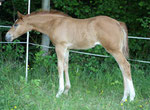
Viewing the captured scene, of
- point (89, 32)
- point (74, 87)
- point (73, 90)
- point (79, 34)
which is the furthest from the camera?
point (74, 87)

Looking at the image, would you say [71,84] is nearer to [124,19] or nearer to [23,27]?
[23,27]

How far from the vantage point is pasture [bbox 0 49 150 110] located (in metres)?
4.14

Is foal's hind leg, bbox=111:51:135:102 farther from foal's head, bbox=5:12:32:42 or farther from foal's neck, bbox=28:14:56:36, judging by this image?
foal's head, bbox=5:12:32:42

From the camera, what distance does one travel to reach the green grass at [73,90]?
411 centimetres

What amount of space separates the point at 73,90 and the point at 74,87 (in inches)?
6.8

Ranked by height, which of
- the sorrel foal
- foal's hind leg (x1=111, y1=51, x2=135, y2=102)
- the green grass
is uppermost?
the sorrel foal

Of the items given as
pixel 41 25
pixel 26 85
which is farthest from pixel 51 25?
pixel 26 85

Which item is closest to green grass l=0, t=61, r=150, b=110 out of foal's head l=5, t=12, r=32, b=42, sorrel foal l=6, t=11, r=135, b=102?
sorrel foal l=6, t=11, r=135, b=102

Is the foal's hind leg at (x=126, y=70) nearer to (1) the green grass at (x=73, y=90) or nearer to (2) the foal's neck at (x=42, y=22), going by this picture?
(1) the green grass at (x=73, y=90)

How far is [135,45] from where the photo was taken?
23.0 feet

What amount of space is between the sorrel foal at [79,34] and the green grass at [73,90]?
339 mm

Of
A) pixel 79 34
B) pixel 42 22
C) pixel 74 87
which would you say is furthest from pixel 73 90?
pixel 42 22

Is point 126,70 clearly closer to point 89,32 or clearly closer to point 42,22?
point 89,32

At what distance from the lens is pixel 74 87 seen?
5.61 metres
